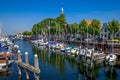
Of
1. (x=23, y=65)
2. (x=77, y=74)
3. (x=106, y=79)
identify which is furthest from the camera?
(x=77, y=74)

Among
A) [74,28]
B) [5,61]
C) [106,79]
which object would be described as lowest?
[106,79]

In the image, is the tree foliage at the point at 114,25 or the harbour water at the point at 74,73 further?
the tree foliage at the point at 114,25

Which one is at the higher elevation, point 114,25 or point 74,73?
point 114,25

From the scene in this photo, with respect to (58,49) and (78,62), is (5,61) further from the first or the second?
(58,49)

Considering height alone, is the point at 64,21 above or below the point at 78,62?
above

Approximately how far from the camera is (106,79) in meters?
46.5

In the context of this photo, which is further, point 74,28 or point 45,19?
point 45,19

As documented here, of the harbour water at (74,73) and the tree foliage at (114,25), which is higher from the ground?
the tree foliage at (114,25)

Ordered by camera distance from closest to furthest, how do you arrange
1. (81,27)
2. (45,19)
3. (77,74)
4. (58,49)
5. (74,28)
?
(77,74) < (58,49) < (81,27) < (74,28) < (45,19)

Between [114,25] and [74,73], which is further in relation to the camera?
[114,25]

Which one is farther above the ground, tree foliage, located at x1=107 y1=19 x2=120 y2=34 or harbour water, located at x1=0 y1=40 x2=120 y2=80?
tree foliage, located at x1=107 y1=19 x2=120 y2=34

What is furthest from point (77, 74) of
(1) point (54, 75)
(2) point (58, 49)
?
(2) point (58, 49)

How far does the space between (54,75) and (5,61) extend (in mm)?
10847

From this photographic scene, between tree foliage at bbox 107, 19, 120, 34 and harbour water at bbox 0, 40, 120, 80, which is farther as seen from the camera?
tree foliage at bbox 107, 19, 120, 34
